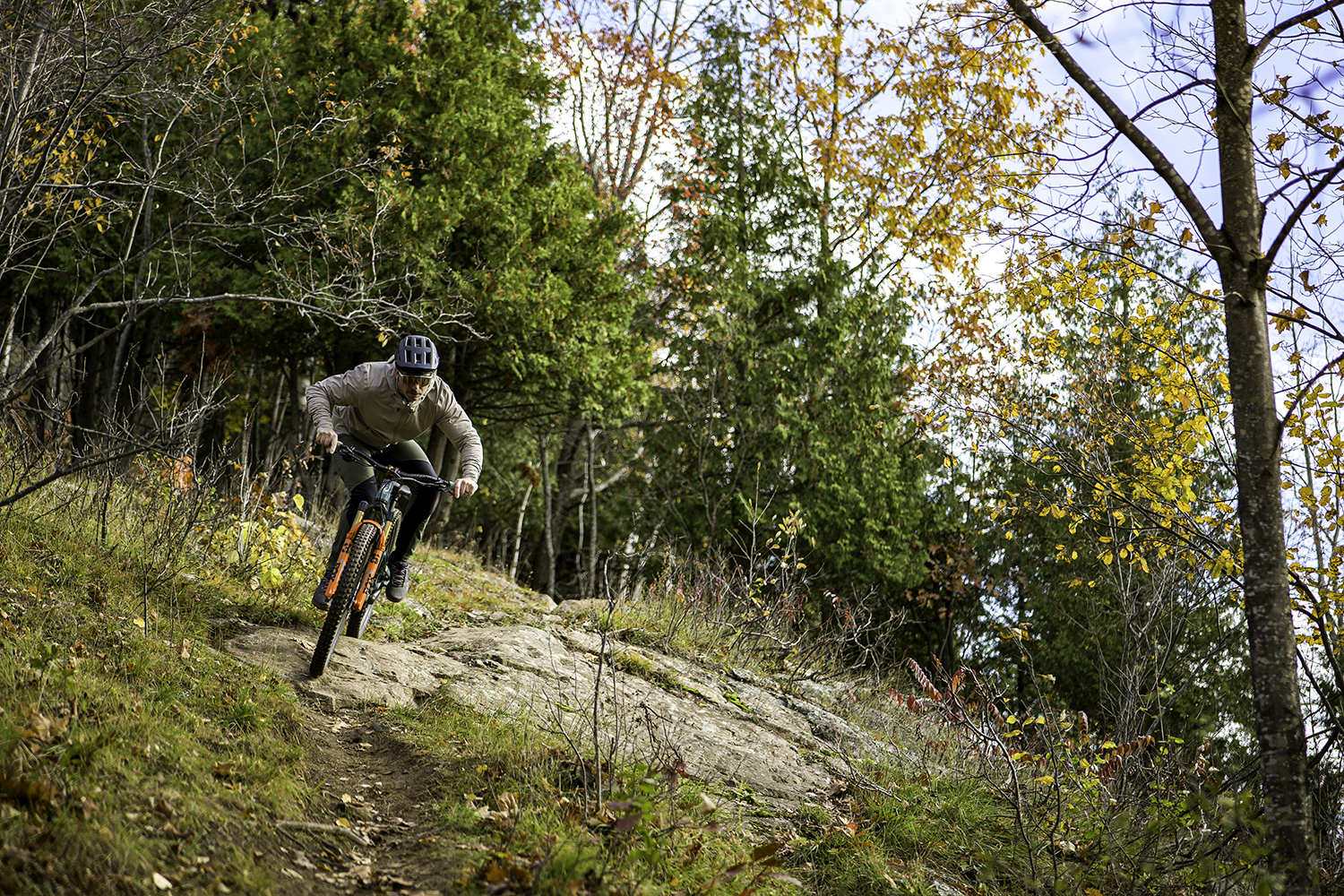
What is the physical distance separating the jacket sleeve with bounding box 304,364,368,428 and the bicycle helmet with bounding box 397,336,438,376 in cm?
37

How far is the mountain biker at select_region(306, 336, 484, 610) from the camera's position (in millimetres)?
5824

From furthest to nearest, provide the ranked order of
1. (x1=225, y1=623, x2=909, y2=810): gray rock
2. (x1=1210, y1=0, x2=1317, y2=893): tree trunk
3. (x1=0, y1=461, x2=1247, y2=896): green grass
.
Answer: (x1=225, y1=623, x2=909, y2=810): gray rock
(x1=1210, y1=0, x2=1317, y2=893): tree trunk
(x1=0, y1=461, x2=1247, y2=896): green grass

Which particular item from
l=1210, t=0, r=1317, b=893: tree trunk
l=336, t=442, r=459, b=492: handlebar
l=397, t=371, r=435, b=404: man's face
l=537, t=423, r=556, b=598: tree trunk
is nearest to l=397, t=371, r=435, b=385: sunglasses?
l=397, t=371, r=435, b=404: man's face

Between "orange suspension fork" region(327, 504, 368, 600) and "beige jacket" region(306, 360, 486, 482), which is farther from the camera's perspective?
"beige jacket" region(306, 360, 486, 482)

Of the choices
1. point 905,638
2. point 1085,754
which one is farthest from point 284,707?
point 905,638

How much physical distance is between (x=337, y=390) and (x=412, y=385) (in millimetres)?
519

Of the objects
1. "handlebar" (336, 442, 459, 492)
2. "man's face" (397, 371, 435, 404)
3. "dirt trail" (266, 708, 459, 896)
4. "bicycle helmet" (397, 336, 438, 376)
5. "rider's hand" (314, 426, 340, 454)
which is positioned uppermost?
"bicycle helmet" (397, 336, 438, 376)

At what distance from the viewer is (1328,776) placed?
529 centimetres

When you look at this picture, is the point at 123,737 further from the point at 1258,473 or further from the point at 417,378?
the point at 1258,473

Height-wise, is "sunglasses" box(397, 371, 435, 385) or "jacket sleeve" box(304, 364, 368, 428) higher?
"sunglasses" box(397, 371, 435, 385)

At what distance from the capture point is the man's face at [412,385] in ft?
19.3

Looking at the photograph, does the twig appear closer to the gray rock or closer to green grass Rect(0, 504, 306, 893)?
green grass Rect(0, 504, 306, 893)

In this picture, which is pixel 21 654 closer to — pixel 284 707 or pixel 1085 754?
pixel 284 707

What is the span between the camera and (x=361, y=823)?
13.9 feet
